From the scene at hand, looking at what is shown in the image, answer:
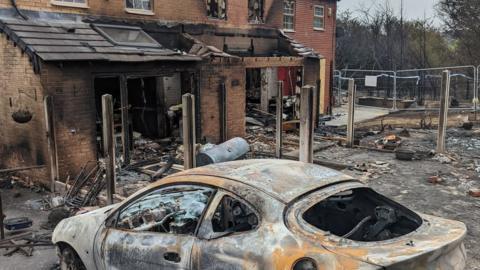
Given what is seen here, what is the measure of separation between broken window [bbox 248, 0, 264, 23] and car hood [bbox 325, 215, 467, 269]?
48.5 feet

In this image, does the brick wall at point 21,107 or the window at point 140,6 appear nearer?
the brick wall at point 21,107

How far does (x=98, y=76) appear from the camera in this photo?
426 inches

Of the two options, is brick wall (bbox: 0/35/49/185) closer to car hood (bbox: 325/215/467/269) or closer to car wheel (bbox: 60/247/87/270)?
car wheel (bbox: 60/247/87/270)

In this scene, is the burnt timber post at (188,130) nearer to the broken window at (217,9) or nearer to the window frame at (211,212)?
the window frame at (211,212)

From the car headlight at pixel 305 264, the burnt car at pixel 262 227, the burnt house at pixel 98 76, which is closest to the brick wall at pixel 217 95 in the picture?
A: the burnt house at pixel 98 76

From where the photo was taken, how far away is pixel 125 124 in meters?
11.3

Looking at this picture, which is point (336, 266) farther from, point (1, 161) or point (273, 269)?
point (1, 161)

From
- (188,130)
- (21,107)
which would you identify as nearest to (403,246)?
(188,130)

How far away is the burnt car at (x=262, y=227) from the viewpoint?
3.33m

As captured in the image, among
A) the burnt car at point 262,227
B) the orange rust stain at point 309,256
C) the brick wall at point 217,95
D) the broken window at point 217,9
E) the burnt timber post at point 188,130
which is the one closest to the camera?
the orange rust stain at point 309,256

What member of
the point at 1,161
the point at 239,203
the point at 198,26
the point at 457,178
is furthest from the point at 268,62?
the point at 239,203

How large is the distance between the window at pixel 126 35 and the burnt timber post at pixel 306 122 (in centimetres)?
571

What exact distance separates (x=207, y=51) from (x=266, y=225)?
1061 centimetres

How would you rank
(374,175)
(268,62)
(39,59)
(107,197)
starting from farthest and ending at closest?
(268,62)
(374,175)
(39,59)
(107,197)
